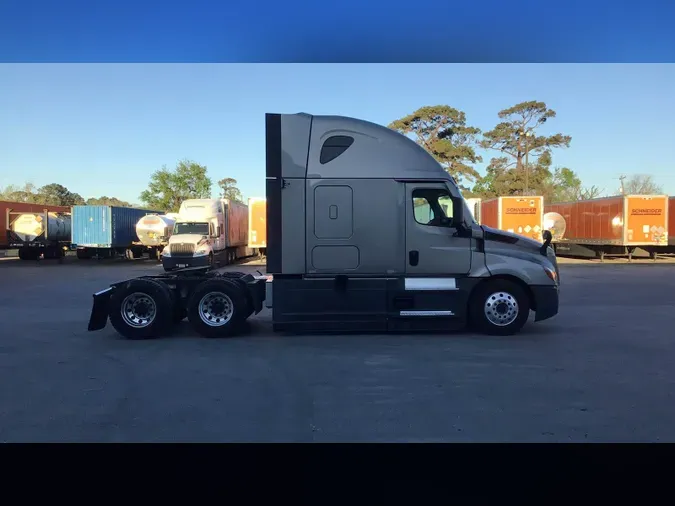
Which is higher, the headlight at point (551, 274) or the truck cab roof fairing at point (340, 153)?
the truck cab roof fairing at point (340, 153)

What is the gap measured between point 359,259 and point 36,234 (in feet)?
97.5

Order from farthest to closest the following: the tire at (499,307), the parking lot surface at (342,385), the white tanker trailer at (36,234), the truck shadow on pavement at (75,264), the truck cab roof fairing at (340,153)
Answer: the white tanker trailer at (36,234) < the truck shadow on pavement at (75,264) < the tire at (499,307) < the truck cab roof fairing at (340,153) < the parking lot surface at (342,385)

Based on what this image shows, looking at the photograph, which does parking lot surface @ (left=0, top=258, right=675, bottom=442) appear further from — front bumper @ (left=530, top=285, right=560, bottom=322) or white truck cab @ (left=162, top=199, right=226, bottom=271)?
white truck cab @ (left=162, top=199, right=226, bottom=271)

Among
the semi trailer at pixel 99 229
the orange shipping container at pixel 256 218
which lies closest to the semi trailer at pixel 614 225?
the orange shipping container at pixel 256 218

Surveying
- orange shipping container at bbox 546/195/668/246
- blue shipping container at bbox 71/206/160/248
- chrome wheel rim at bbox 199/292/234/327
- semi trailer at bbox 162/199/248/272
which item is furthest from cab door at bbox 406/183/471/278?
blue shipping container at bbox 71/206/160/248

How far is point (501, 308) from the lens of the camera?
33.2ft

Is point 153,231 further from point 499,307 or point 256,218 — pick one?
point 499,307

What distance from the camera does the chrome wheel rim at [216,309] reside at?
10117 millimetres

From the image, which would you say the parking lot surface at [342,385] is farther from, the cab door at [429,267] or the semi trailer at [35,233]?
the semi trailer at [35,233]

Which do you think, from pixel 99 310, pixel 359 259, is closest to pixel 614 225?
pixel 359 259

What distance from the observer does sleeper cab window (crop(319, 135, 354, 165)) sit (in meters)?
9.88

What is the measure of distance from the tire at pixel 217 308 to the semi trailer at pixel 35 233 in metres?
27.9

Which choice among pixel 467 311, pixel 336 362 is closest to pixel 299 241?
pixel 336 362
